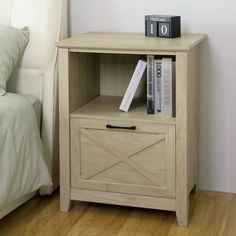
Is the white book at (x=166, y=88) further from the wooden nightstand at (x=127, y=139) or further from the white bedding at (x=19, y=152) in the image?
the white bedding at (x=19, y=152)

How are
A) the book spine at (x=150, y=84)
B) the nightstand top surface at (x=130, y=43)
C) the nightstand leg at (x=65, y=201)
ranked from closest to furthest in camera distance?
the nightstand top surface at (x=130, y=43), the book spine at (x=150, y=84), the nightstand leg at (x=65, y=201)

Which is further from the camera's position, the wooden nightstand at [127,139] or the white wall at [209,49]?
the white wall at [209,49]

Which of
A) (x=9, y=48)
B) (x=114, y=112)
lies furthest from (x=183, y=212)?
(x=9, y=48)

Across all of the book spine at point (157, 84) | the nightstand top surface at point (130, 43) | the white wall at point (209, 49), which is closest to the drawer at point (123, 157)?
the book spine at point (157, 84)

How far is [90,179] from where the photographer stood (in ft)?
8.34

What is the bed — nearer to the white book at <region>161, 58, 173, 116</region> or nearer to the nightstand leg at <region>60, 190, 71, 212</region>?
the nightstand leg at <region>60, 190, 71, 212</region>

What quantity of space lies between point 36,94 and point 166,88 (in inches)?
23.2

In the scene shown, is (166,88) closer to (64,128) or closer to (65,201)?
(64,128)

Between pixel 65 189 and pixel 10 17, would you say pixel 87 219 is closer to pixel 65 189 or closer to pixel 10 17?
pixel 65 189

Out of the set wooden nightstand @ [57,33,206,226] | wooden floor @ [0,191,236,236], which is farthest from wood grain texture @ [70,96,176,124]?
wooden floor @ [0,191,236,236]

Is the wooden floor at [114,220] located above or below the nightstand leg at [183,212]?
below

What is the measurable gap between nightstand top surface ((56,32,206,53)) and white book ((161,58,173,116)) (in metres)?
0.08

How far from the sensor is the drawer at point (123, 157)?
2408mm

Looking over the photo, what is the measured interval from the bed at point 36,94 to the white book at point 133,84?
1.06 ft
